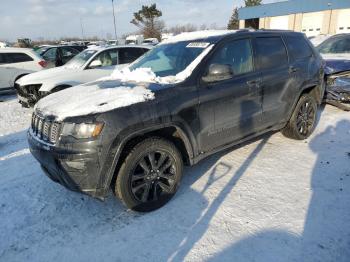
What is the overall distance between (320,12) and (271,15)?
6.50 m

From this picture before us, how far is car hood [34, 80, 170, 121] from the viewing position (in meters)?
3.04

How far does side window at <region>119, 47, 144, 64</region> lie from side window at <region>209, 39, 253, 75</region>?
16.4 ft

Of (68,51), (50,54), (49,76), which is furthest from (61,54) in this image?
(49,76)

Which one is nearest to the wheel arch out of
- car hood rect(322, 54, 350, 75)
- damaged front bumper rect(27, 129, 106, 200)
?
damaged front bumper rect(27, 129, 106, 200)

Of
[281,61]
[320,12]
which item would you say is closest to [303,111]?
[281,61]

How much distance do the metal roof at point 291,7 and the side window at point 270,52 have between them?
38.1 metres

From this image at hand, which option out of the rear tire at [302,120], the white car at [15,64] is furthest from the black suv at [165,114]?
the white car at [15,64]

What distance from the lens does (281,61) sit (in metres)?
4.76

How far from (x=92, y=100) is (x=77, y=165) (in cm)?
69

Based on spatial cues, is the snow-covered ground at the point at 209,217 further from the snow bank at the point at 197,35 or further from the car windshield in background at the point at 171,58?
the snow bank at the point at 197,35

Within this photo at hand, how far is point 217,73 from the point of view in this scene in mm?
3648

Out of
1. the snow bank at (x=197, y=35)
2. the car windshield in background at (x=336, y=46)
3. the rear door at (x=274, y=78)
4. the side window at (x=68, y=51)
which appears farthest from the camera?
the side window at (x=68, y=51)

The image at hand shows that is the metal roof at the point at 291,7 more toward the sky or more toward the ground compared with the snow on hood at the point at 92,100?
more toward the sky

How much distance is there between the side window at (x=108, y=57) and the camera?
27.4 feet
